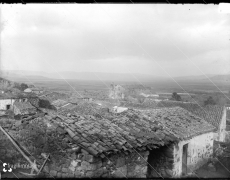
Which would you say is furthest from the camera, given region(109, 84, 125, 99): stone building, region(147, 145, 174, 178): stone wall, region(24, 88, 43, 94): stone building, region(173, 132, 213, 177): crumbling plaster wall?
region(109, 84, 125, 99): stone building

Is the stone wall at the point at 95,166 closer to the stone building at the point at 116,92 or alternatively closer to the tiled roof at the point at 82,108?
the tiled roof at the point at 82,108

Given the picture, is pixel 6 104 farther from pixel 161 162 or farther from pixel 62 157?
pixel 161 162


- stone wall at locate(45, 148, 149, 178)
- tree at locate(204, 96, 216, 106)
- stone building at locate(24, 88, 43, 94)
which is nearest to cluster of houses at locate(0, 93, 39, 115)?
stone building at locate(24, 88, 43, 94)

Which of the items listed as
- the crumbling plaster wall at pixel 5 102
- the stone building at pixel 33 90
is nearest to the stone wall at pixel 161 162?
the stone building at pixel 33 90

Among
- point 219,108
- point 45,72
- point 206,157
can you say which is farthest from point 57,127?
point 219,108

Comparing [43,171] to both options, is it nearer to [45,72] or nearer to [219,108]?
[45,72]

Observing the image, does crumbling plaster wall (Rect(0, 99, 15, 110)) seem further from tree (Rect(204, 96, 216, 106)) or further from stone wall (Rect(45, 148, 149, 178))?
tree (Rect(204, 96, 216, 106))
